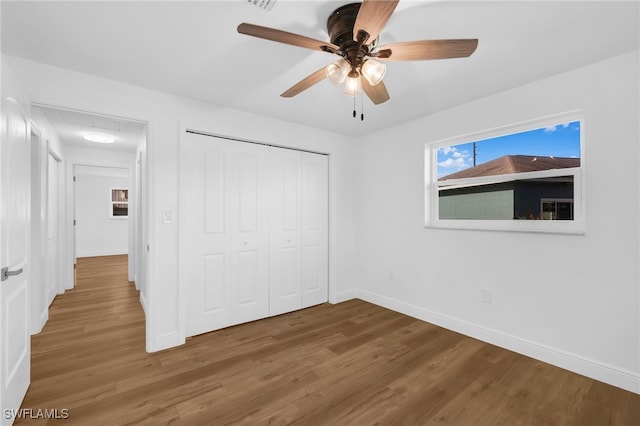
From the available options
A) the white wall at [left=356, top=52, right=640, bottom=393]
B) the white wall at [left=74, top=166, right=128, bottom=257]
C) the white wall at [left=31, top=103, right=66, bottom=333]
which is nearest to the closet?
the white wall at [left=356, top=52, right=640, bottom=393]

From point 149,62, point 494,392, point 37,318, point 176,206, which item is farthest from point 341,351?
point 37,318

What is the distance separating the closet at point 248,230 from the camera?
2881mm

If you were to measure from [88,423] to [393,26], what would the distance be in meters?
3.06

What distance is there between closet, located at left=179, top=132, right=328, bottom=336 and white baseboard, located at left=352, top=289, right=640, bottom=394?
4.71 ft

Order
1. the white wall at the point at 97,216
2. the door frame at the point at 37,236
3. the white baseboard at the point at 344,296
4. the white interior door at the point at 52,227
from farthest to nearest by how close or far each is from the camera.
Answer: the white wall at the point at 97,216, the white baseboard at the point at 344,296, the white interior door at the point at 52,227, the door frame at the point at 37,236

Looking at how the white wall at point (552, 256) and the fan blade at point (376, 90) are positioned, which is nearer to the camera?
the fan blade at point (376, 90)

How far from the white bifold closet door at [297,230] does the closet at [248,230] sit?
0.5 inches

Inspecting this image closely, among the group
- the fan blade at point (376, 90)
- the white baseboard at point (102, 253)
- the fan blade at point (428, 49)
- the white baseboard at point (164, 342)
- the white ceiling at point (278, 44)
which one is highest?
the white ceiling at point (278, 44)

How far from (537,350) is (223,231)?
3.25 metres

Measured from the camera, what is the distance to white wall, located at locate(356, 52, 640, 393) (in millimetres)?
2020

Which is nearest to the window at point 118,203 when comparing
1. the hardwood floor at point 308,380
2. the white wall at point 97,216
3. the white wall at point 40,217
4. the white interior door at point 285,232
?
the white wall at point 97,216

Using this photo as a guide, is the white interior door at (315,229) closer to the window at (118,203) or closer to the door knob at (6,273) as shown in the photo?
the door knob at (6,273)

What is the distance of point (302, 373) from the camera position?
2201 mm

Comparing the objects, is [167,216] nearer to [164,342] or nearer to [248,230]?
[248,230]
